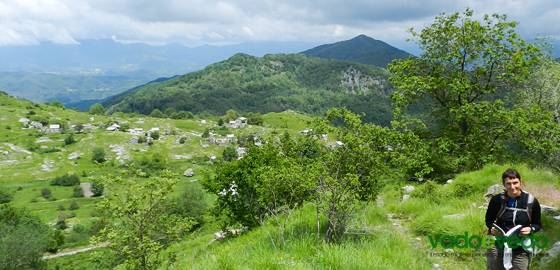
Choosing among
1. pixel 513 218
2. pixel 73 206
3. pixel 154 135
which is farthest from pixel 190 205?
pixel 154 135

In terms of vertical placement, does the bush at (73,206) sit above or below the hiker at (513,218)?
below

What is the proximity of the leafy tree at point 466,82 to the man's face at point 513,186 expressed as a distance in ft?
39.0

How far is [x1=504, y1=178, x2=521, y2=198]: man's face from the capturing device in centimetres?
468

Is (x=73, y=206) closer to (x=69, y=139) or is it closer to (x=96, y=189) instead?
(x=96, y=189)

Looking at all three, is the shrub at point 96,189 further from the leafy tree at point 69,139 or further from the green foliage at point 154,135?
the green foliage at point 154,135

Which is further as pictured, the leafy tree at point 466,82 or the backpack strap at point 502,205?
the leafy tree at point 466,82

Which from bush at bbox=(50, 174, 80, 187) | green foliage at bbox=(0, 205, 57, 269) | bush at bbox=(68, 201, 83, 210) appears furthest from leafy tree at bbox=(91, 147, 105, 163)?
green foliage at bbox=(0, 205, 57, 269)

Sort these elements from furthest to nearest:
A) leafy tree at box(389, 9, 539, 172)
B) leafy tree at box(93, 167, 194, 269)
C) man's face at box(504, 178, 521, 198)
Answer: leafy tree at box(389, 9, 539, 172)
leafy tree at box(93, 167, 194, 269)
man's face at box(504, 178, 521, 198)

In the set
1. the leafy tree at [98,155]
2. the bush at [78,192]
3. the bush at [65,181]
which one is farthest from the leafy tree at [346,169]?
the leafy tree at [98,155]

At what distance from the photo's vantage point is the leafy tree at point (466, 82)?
52.2ft

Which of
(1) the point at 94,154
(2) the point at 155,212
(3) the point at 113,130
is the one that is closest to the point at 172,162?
(1) the point at 94,154

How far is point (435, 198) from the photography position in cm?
1157

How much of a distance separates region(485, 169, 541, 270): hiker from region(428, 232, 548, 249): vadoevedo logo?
2.8 inches

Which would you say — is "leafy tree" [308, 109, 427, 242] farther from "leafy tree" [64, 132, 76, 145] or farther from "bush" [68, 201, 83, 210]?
"leafy tree" [64, 132, 76, 145]
